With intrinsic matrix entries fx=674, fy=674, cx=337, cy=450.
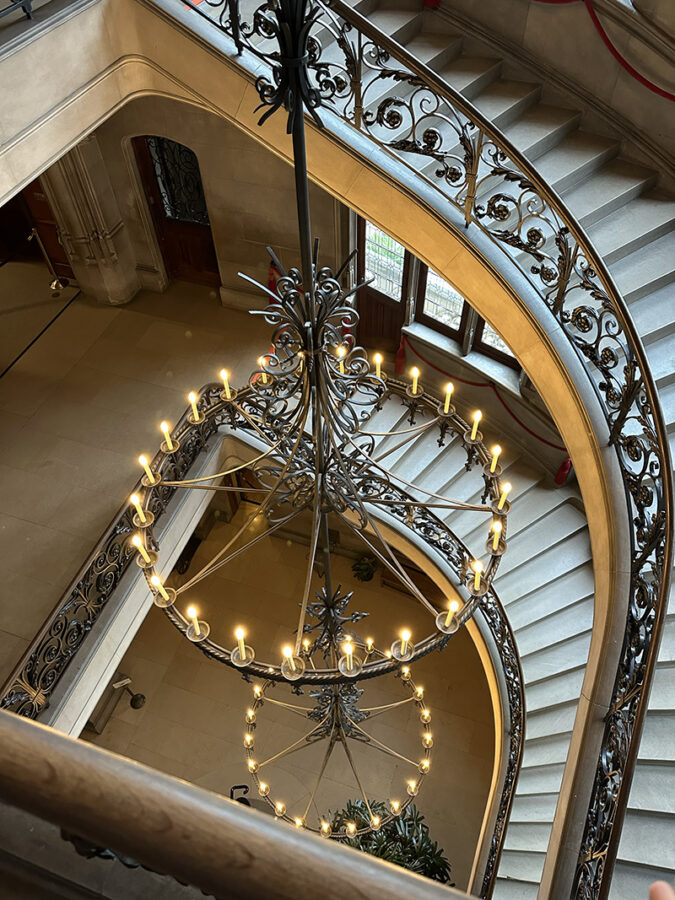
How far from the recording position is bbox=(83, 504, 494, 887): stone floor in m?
9.01

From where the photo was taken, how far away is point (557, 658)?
6770mm

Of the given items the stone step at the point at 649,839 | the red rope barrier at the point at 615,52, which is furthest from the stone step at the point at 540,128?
the stone step at the point at 649,839

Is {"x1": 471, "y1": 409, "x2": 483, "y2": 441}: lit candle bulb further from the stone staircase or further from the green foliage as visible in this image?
the green foliage

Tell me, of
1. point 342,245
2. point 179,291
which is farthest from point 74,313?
point 342,245

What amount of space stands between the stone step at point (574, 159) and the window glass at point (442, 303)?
2.42 metres

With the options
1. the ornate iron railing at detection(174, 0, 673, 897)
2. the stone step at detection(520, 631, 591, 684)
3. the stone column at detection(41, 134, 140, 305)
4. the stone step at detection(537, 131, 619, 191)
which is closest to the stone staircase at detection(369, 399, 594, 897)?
the stone step at detection(520, 631, 591, 684)

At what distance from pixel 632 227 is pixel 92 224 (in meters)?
7.07

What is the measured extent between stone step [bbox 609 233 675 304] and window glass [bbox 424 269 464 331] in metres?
2.88

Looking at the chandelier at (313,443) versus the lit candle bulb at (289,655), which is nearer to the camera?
the chandelier at (313,443)

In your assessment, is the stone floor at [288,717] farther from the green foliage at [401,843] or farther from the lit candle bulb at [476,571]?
the lit candle bulb at [476,571]

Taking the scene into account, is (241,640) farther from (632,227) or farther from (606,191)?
(606,191)

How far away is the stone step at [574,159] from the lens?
5.47m

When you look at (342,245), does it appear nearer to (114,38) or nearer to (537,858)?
(114,38)

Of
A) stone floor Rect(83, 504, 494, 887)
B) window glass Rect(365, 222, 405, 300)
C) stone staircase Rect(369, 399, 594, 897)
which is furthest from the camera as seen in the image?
stone floor Rect(83, 504, 494, 887)
